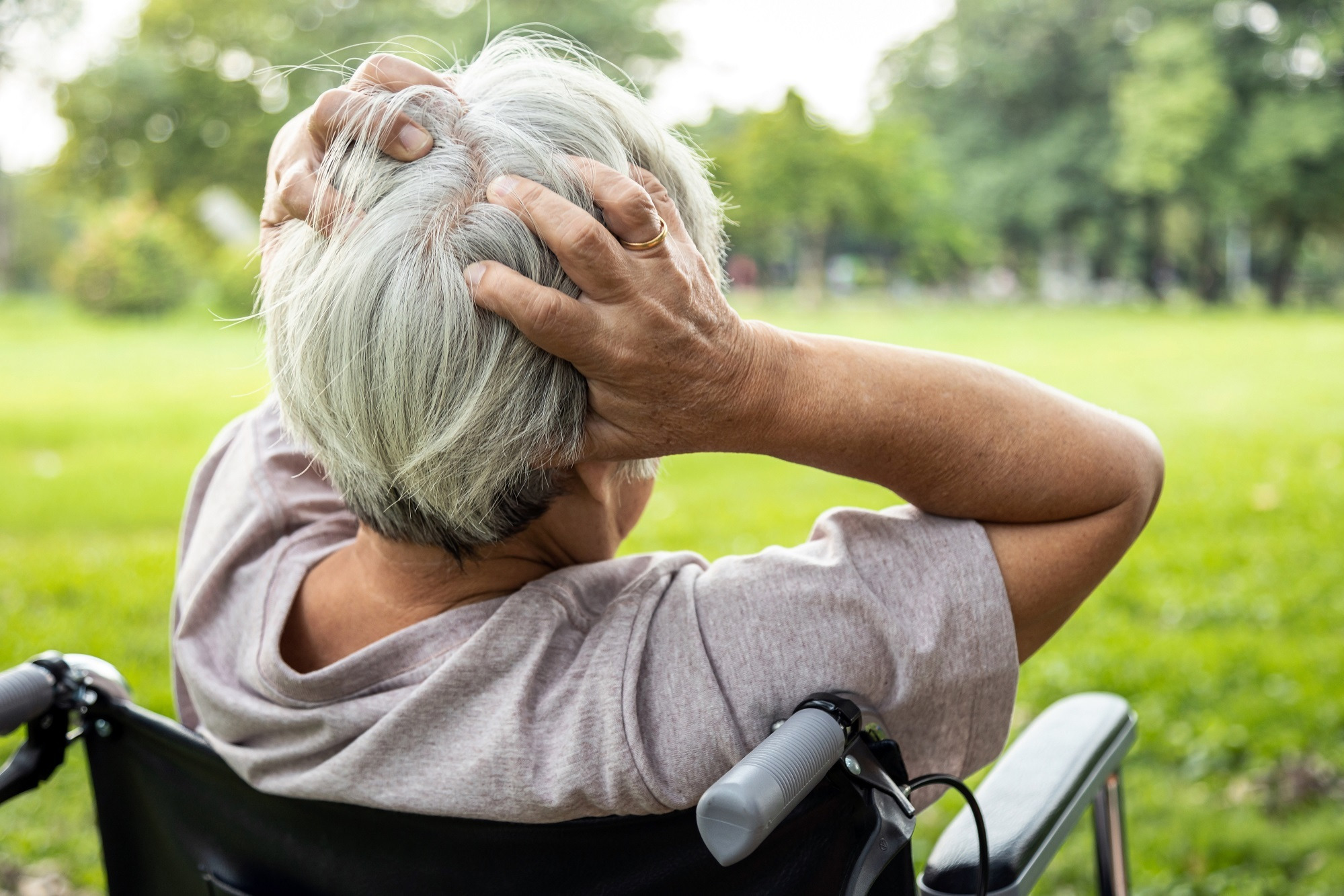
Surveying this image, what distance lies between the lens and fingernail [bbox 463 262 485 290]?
28.2 inches

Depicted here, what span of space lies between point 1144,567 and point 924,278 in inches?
479

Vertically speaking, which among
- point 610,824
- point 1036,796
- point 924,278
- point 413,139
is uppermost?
point 413,139

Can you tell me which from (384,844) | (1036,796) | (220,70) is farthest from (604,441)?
(220,70)

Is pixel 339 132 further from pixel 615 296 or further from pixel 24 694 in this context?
pixel 24 694

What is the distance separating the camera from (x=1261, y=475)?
5.25m

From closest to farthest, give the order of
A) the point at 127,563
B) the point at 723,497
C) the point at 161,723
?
the point at 161,723
the point at 127,563
the point at 723,497

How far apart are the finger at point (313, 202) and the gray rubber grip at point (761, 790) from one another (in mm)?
474

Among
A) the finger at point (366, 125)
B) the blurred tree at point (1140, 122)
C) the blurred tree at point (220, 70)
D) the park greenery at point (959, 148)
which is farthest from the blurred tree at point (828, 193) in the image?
the finger at point (366, 125)

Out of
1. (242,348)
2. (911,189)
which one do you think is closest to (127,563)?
(242,348)

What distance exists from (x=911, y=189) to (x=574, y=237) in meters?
14.2

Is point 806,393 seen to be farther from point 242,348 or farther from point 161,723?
Result: point 242,348

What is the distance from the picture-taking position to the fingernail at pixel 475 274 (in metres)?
0.72

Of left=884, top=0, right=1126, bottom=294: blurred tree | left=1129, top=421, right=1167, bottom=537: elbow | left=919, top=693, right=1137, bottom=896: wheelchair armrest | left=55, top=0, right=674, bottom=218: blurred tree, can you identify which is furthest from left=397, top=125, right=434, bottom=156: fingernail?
left=884, top=0, right=1126, bottom=294: blurred tree

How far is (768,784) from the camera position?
68cm
